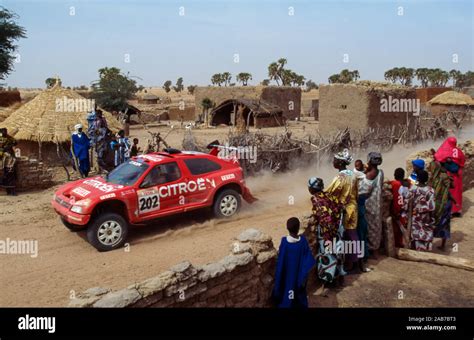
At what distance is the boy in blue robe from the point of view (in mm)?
5262

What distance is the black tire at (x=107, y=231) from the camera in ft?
24.6

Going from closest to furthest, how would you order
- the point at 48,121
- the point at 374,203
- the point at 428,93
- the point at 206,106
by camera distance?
the point at 374,203, the point at 48,121, the point at 206,106, the point at 428,93

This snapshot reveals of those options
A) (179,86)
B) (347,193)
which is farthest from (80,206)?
(179,86)

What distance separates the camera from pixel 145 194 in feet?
26.2

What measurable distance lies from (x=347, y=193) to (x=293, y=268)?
1.78 m

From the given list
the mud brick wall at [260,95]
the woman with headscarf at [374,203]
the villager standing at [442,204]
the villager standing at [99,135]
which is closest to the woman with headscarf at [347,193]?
the woman with headscarf at [374,203]

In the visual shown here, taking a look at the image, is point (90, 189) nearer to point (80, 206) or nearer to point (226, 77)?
point (80, 206)

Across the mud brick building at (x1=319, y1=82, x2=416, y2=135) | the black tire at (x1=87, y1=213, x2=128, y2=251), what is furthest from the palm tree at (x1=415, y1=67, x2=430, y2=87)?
the black tire at (x1=87, y1=213, x2=128, y2=251)

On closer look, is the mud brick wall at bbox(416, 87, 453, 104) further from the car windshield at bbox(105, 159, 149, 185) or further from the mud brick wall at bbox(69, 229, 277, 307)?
the mud brick wall at bbox(69, 229, 277, 307)

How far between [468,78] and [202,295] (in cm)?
7288

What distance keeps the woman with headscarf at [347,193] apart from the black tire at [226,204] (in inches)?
129

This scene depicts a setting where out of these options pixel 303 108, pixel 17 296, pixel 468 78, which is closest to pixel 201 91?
pixel 303 108
